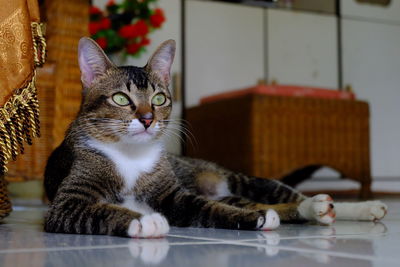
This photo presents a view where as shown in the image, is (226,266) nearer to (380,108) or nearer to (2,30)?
(2,30)

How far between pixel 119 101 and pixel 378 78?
10.3 ft

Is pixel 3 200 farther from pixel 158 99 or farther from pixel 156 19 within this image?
pixel 156 19

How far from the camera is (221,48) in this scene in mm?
3611

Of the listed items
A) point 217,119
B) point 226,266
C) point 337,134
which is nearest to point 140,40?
point 217,119

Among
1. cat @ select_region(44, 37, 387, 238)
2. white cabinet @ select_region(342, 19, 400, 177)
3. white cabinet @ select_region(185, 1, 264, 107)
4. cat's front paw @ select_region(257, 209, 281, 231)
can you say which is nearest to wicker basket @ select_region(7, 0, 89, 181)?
cat @ select_region(44, 37, 387, 238)

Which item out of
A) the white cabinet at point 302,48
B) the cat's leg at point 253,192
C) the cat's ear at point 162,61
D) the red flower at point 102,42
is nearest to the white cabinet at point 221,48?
the white cabinet at point 302,48

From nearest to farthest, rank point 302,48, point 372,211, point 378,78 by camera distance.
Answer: point 372,211 < point 302,48 < point 378,78

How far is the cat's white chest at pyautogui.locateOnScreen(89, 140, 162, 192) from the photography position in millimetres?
1255

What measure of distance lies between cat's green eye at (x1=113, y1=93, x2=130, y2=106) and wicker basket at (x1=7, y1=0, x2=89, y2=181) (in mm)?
A: 728

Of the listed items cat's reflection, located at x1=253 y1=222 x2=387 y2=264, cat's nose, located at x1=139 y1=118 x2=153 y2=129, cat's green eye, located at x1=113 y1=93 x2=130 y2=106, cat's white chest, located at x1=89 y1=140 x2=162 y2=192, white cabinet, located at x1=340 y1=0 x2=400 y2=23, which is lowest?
cat's reflection, located at x1=253 y1=222 x2=387 y2=264

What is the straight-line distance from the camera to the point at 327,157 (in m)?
2.99

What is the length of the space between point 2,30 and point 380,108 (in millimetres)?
3332

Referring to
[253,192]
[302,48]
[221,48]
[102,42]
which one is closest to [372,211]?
[253,192]

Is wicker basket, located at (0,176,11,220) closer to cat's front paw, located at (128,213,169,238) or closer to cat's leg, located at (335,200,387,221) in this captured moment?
cat's front paw, located at (128,213,169,238)
